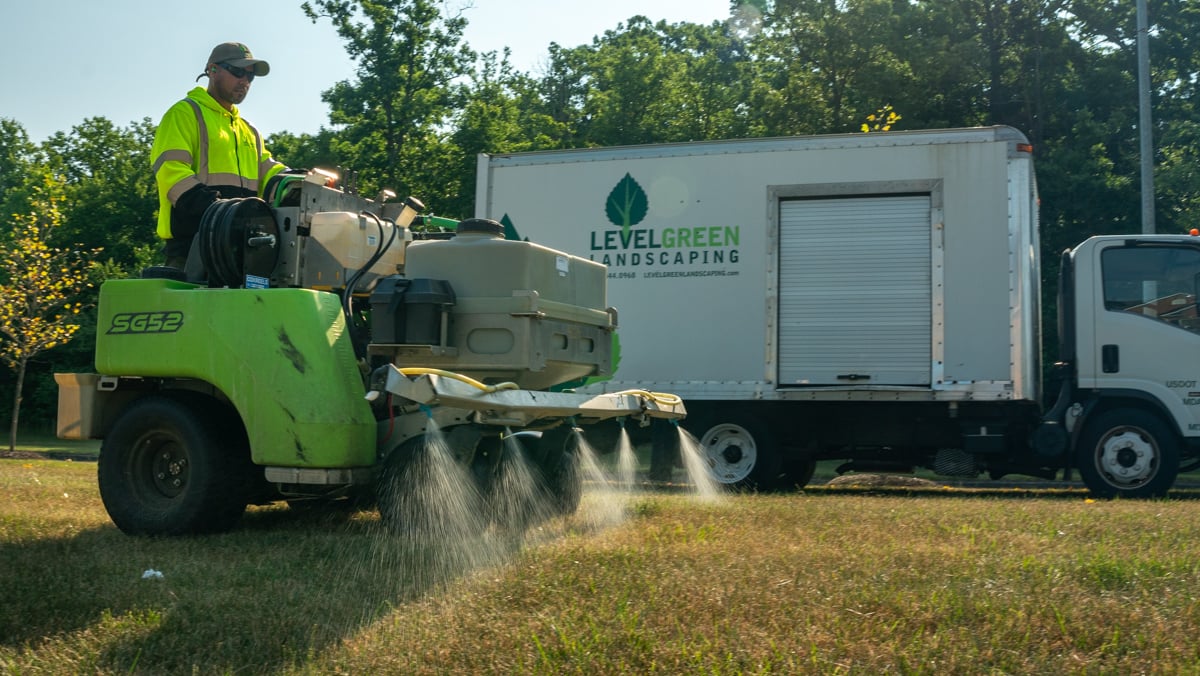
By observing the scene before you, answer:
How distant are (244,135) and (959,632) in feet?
16.4

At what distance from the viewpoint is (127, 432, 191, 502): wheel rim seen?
6107mm

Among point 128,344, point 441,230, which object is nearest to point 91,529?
point 128,344

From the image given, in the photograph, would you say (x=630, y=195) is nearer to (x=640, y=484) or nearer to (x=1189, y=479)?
(x=640, y=484)

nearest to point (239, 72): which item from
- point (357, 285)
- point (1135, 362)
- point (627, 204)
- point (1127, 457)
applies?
point (357, 285)

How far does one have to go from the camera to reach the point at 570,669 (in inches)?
145

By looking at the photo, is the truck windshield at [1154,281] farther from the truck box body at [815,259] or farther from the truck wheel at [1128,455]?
the truck wheel at [1128,455]

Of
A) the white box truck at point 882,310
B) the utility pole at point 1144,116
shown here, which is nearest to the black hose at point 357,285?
the white box truck at point 882,310

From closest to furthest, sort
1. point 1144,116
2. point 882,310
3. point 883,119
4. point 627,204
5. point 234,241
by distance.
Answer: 1. point 234,241
2. point 882,310
3. point 627,204
4. point 1144,116
5. point 883,119

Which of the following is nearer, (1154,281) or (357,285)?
(357,285)

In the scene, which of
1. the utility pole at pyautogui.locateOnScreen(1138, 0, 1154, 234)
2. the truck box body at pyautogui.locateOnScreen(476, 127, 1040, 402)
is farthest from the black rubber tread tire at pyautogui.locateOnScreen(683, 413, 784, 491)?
the utility pole at pyautogui.locateOnScreen(1138, 0, 1154, 234)

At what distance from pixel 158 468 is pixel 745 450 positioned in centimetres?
650

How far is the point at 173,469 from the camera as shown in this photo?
615cm

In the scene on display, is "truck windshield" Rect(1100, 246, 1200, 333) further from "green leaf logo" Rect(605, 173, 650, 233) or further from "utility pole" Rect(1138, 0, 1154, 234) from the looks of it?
"utility pole" Rect(1138, 0, 1154, 234)

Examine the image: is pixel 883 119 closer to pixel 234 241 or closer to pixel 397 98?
pixel 397 98
